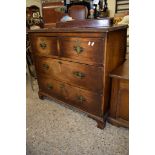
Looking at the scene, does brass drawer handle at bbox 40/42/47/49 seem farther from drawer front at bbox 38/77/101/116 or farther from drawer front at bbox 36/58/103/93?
drawer front at bbox 38/77/101/116

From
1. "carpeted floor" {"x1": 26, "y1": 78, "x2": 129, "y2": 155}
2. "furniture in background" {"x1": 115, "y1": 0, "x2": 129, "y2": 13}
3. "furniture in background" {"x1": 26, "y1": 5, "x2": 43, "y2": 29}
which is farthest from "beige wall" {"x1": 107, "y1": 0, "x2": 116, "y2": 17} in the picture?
"carpeted floor" {"x1": 26, "y1": 78, "x2": 129, "y2": 155}

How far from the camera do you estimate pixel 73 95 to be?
154cm

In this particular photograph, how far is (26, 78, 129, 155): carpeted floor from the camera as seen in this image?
3.92ft

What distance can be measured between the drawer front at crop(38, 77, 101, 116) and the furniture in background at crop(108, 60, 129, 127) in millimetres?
139

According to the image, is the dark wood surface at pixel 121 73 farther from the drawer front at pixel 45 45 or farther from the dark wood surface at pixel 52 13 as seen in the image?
the dark wood surface at pixel 52 13

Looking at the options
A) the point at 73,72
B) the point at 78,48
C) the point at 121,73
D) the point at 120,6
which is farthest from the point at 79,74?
the point at 120,6

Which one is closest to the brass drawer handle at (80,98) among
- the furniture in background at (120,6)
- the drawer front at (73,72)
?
the drawer front at (73,72)

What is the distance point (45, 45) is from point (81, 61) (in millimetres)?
508

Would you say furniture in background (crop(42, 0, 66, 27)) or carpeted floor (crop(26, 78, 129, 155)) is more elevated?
furniture in background (crop(42, 0, 66, 27))

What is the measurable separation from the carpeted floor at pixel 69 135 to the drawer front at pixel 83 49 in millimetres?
640

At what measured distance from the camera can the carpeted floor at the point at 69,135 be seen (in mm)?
1193
